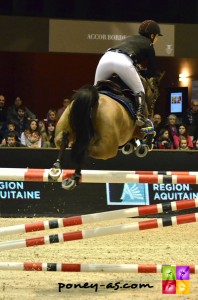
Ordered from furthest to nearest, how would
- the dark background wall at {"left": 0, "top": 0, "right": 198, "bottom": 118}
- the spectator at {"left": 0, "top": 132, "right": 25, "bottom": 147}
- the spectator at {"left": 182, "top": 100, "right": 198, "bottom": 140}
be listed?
the dark background wall at {"left": 0, "top": 0, "right": 198, "bottom": 118}
the spectator at {"left": 182, "top": 100, "right": 198, "bottom": 140}
the spectator at {"left": 0, "top": 132, "right": 25, "bottom": 147}

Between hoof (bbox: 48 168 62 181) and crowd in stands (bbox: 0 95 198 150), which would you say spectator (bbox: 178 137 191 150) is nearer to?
crowd in stands (bbox: 0 95 198 150)

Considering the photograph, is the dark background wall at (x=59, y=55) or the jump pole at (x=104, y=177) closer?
the jump pole at (x=104, y=177)

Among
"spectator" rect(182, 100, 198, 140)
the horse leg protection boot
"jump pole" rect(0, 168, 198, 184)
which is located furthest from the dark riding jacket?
"spectator" rect(182, 100, 198, 140)

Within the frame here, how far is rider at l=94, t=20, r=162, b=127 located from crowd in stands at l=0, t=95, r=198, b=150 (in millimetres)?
5215

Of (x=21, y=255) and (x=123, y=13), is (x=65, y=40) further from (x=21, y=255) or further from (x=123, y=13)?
(x=21, y=255)

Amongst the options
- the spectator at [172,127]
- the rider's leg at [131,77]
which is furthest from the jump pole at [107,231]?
the spectator at [172,127]

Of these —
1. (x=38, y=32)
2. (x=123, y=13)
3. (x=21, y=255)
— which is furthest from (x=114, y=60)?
(x=123, y=13)

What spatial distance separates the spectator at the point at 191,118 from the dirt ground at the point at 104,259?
12.1 ft

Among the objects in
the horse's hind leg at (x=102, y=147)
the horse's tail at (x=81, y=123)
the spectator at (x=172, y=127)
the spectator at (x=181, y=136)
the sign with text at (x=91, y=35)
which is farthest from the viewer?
the sign with text at (x=91, y=35)

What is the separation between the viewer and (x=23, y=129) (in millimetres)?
12031

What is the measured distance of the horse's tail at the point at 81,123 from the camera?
483 cm

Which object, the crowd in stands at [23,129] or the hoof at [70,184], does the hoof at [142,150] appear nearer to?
the hoof at [70,184]

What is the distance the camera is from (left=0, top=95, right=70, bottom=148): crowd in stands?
36.2ft

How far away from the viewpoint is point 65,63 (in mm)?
16500
